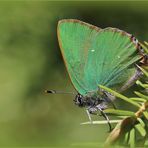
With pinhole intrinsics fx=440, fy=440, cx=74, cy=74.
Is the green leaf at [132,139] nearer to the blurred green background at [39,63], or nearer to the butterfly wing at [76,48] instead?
the butterfly wing at [76,48]

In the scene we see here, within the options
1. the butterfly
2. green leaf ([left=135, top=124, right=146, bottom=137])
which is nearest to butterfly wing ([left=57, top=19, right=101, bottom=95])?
the butterfly

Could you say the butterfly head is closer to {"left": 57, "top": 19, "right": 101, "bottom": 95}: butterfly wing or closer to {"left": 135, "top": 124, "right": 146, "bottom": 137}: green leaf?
{"left": 57, "top": 19, "right": 101, "bottom": 95}: butterfly wing

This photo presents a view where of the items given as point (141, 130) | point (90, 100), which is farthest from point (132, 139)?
point (90, 100)

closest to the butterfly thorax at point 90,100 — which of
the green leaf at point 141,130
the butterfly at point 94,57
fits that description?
the butterfly at point 94,57

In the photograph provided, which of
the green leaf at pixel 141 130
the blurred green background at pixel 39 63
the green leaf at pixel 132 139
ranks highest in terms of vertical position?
the green leaf at pixel 141 130

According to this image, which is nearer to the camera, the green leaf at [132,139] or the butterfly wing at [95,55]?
Answer: the green leaf at [132,139]

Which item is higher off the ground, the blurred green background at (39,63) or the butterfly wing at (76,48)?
the butterfly wing at (76,48)

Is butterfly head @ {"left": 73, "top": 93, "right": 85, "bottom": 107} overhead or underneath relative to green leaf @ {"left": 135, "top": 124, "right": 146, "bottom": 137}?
underneath

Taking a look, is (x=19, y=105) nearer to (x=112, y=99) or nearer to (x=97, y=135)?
(x=97, y=135)
